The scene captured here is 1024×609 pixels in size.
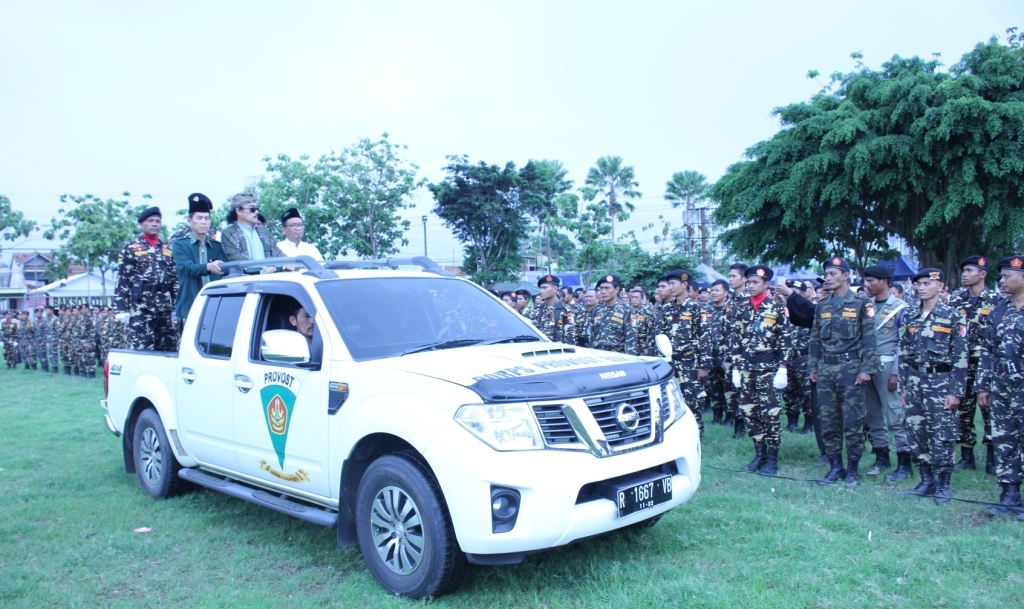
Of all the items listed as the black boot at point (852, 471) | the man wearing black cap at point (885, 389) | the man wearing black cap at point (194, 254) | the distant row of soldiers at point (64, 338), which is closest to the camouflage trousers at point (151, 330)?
the man wearing black cap at point (194, 254)

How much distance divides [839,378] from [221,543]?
16.9 ft

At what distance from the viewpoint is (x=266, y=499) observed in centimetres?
487

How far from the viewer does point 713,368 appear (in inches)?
394

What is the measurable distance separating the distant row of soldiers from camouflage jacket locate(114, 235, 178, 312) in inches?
461

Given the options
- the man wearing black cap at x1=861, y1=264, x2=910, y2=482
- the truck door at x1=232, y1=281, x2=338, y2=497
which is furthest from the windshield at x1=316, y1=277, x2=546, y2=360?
the man wearing black cap at x1=861, y1=264, x2=910, y2=482

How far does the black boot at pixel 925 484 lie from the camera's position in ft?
19.4

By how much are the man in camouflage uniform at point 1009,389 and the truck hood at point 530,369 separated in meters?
2.76

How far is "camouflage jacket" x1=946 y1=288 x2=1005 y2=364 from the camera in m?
6.49

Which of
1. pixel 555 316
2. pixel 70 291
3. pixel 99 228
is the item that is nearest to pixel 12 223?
pixel 70 291

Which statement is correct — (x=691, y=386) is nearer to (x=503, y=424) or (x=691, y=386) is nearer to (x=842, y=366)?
(x=842, y=366)

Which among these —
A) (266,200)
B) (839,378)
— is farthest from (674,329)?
(266,200)

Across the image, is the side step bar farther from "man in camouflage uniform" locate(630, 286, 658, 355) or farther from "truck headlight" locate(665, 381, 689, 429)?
"man in camouflage uniform" locate(630, 286, 658, 355)

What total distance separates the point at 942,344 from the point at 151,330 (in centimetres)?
758

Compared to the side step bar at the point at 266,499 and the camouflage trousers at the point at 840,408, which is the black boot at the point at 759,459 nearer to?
the camouflage trousers at the point at 840,408
